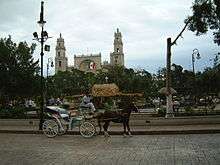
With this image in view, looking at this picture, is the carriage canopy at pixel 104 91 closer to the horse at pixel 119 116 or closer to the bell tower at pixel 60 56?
the horse at pixel 119 116

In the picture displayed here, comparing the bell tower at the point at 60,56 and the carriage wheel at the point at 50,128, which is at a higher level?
the bell tower at the point at 60,56

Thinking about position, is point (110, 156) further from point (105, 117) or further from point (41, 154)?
point (105, 117)

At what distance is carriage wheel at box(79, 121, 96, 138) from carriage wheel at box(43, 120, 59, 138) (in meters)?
1.35

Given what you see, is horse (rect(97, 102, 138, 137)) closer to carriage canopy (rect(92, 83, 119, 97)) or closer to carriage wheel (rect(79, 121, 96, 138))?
carriage wheel (rect(79, 121, 96, 138))

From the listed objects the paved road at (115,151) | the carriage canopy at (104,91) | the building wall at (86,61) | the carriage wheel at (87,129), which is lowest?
the paved road at (115,151)

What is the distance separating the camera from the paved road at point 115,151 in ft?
43.0

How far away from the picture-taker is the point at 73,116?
22594mm

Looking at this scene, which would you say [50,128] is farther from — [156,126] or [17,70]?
[17,70]

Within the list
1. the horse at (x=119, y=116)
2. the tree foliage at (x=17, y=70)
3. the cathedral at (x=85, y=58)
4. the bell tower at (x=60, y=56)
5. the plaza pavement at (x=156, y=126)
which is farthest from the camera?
the bell tower at (x=60, y=56)

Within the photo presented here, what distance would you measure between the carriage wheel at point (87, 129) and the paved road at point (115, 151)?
156cm

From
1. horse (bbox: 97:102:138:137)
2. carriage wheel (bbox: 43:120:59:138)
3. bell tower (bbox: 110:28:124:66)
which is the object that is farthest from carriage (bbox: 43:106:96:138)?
bell tower (bbox: 110:28:124:66)

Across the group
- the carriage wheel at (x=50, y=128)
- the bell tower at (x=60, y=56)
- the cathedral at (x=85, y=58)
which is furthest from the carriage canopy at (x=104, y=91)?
the bell tower at (x=60, y=56)

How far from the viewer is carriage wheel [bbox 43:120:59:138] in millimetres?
22384

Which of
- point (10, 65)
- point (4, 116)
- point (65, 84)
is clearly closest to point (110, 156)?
point (4, 116)
